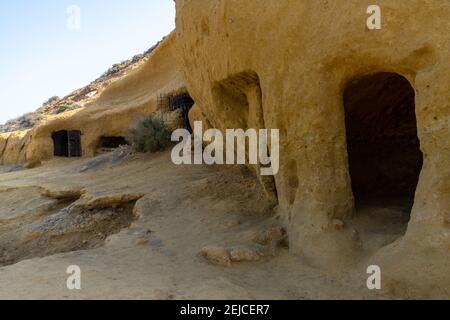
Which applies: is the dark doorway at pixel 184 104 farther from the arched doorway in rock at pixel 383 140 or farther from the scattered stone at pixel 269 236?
the scattered stone at pixel 269 236

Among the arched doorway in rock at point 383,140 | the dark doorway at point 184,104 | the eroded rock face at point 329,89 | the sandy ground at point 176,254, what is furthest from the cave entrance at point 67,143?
the arched doorway in rock at point 383,140

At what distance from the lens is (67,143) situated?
18.0 meters

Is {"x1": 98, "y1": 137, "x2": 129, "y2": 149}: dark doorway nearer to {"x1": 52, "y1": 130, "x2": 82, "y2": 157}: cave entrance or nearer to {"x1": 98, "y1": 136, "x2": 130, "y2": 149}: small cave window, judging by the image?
{"x1": 98, "y1": 136, "x2": 130, "y2": 149}: small cave window

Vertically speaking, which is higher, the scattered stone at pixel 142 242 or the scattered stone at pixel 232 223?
the scattered stone at pixel 232 223

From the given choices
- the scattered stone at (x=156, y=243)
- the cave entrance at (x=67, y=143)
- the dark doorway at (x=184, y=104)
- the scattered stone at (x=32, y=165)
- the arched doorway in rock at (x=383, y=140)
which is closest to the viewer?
the scattered stone at (x=156, y=243)

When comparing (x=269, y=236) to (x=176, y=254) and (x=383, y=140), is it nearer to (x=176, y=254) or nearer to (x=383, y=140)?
(x=176, y=254)

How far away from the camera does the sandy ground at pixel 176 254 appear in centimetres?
322

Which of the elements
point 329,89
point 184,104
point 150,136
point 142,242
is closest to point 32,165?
point 184,104

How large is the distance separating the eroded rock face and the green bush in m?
5.59

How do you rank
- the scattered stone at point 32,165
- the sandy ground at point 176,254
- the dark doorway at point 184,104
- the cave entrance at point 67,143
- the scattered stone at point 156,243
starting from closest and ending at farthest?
the sandy ground at point 176,254 < the scattered stone at point 156,243 < the dark doorway at point 184,104 < the scattered stone at point 32,165 < the cave entrance at point 67,143

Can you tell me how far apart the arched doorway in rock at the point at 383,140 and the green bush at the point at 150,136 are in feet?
20.3

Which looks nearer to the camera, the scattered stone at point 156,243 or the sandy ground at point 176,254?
the sandy ground at point 176,254

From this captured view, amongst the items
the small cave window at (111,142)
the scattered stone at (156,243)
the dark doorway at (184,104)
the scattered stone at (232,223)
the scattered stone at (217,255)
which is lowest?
the scattered stone at (156,243)

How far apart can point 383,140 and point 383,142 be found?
1.2 inches
